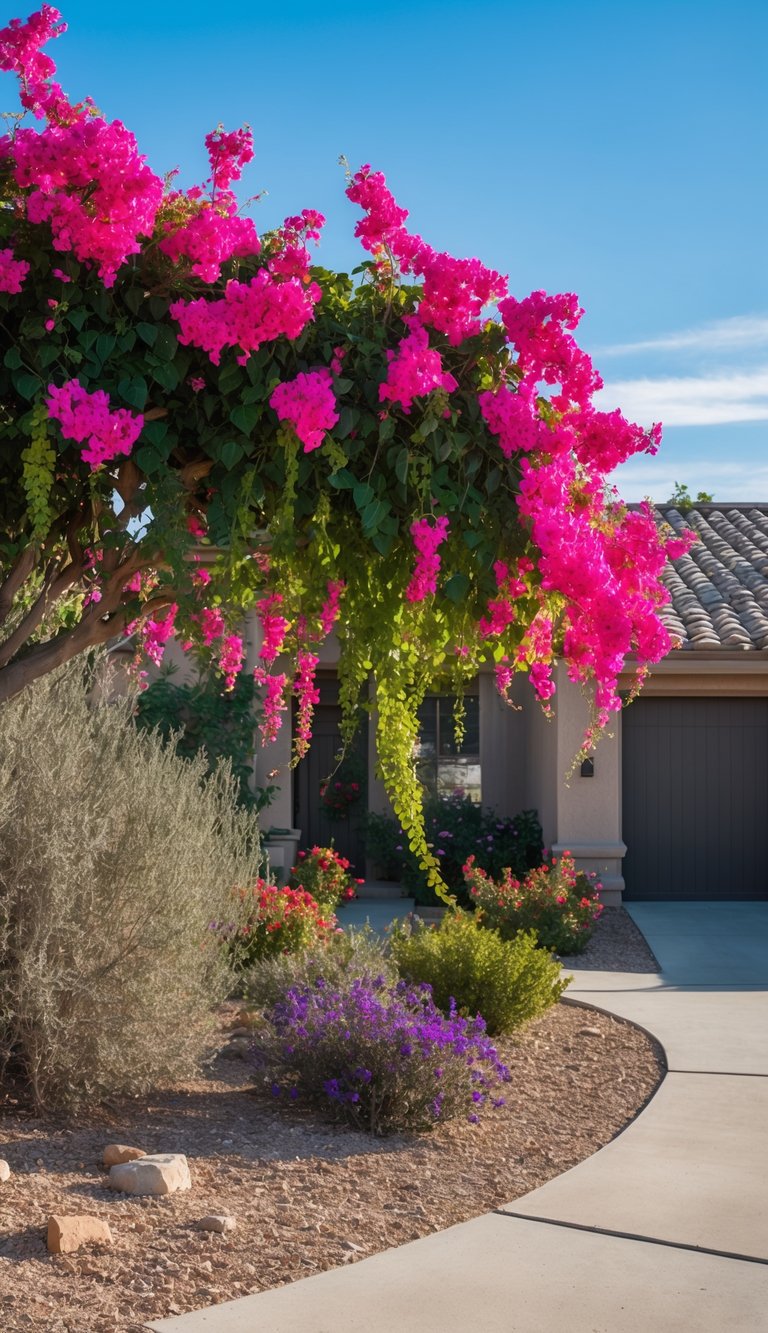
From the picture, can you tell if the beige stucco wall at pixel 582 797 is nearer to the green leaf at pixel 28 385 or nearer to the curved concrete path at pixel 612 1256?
the curved concrete path at pixel 612 1256

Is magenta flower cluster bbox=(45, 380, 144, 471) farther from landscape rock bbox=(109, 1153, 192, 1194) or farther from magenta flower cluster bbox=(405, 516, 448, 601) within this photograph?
landscape rock bbox=(109, 1153, 192, 1194)

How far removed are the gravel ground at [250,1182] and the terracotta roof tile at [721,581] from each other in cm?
688

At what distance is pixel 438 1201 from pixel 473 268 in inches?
135

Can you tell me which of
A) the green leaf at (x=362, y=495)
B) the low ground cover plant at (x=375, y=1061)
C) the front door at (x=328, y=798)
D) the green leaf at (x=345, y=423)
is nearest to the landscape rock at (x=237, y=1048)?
the low ground cover plant at (x=375, y=1061)

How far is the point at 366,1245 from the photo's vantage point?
4816 millimetres

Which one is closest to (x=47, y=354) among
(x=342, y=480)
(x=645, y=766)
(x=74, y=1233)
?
(x=342, y=480)

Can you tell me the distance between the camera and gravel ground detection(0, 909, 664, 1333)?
4379 mm

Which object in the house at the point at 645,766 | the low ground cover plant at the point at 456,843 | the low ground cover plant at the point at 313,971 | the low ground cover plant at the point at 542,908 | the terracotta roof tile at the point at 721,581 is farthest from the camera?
the low ground cover plant at the point at 456,843

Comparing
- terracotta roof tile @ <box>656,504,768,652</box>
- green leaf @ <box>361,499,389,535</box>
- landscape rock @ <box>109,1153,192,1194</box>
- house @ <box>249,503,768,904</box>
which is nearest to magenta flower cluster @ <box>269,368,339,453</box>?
green leaf @ <box>361,499,389,535</box>

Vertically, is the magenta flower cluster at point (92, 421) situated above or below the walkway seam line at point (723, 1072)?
above

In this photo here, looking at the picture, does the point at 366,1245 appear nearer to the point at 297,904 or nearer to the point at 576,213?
the point at 297,904

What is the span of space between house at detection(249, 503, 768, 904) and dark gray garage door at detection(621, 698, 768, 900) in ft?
0.03

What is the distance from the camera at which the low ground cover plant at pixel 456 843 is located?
14.4m

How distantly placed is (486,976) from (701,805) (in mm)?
7343
